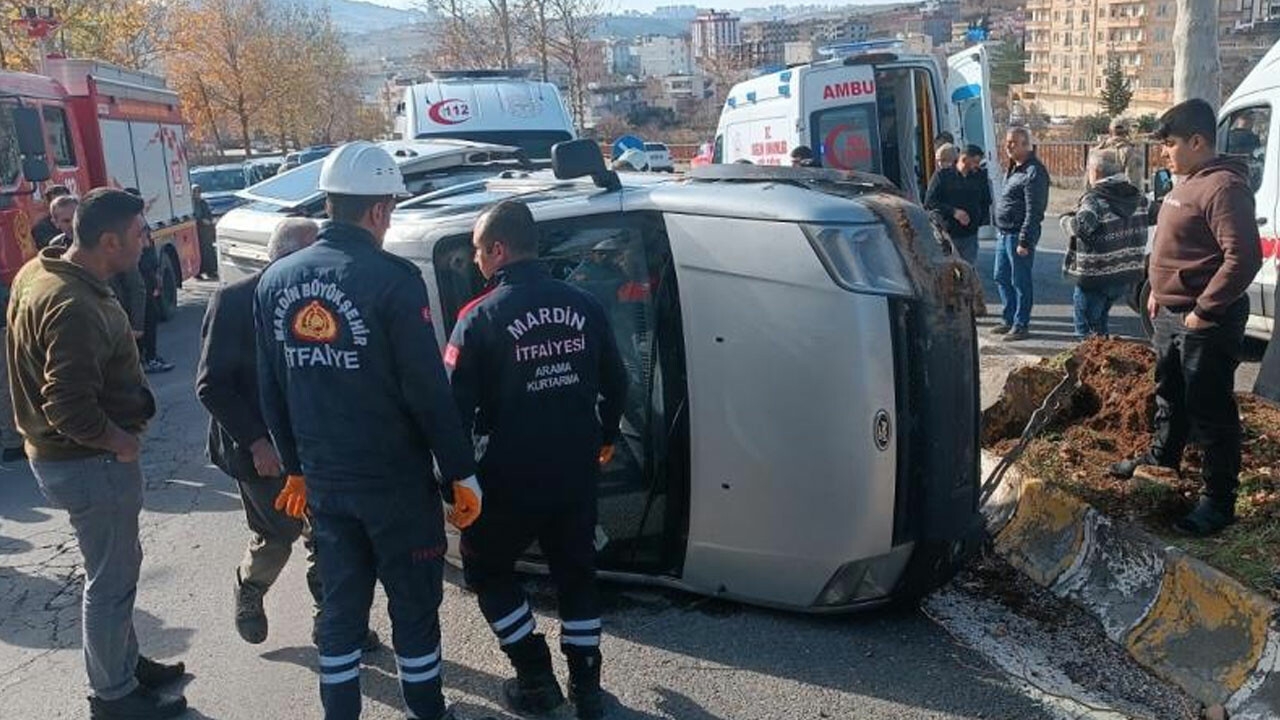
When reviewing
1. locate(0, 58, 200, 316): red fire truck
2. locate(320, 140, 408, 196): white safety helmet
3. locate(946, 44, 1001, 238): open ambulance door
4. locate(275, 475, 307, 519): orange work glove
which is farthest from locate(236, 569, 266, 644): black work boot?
locate(946, 44, 1001, 238): open ambulance door

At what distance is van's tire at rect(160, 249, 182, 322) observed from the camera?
1305cm

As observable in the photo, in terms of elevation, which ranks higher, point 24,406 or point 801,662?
point 24,406

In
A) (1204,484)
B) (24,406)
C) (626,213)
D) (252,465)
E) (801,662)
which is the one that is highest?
(626,213)

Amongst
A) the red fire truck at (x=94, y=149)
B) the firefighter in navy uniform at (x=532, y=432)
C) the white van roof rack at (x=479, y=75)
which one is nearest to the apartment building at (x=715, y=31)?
the white van roof rack at (x=479, y=75)

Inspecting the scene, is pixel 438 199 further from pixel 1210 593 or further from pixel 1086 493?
pixel 1210 593

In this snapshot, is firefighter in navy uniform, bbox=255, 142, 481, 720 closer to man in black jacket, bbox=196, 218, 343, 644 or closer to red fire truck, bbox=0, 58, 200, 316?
man in black jacket, bbox=196, 218, 343, 644

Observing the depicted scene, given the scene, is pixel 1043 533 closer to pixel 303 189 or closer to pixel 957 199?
pixel 957 199

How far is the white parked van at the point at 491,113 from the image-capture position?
14258 mm

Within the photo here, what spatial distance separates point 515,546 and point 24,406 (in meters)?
1.75

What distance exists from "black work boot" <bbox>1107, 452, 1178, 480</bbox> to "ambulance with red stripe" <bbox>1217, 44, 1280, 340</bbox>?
314 cm

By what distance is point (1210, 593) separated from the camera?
3867 mm

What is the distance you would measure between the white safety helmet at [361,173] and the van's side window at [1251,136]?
676 centimetres

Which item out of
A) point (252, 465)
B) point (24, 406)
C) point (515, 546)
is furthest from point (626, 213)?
point (24, 406)

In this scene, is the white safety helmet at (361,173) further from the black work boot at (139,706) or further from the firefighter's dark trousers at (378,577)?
the black work boot at (139,706)
